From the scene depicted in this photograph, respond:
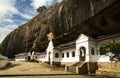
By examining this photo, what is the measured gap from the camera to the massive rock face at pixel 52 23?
29709 millimetres

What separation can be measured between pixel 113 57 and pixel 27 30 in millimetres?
40742

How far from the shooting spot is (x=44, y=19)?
4678 cm

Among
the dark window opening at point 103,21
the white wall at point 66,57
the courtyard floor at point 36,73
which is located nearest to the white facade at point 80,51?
the white wall at point 66,57

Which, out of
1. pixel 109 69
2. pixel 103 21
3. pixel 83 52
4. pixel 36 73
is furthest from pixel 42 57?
pixel 109 69

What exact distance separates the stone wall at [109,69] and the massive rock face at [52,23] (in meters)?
8.44

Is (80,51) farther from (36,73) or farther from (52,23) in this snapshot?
(52,23)

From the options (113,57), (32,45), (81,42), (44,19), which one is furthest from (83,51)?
(32,45)

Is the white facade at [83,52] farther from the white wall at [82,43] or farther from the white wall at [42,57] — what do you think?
the white wall at [42,57]

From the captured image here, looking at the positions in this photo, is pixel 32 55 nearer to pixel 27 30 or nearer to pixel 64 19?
pixel 27 30

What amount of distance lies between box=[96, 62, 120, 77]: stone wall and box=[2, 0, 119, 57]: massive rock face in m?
8.44

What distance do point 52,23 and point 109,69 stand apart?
21760mm

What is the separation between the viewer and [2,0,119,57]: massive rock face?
97.5 ft

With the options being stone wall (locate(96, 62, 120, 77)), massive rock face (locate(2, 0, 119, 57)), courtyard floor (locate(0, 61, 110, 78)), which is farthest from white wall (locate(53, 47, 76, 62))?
stone wall (locate(96, 62, 120, 77))

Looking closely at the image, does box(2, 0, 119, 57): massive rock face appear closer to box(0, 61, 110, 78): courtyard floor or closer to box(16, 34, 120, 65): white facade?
box(16, 34, 120, 65): white facade
